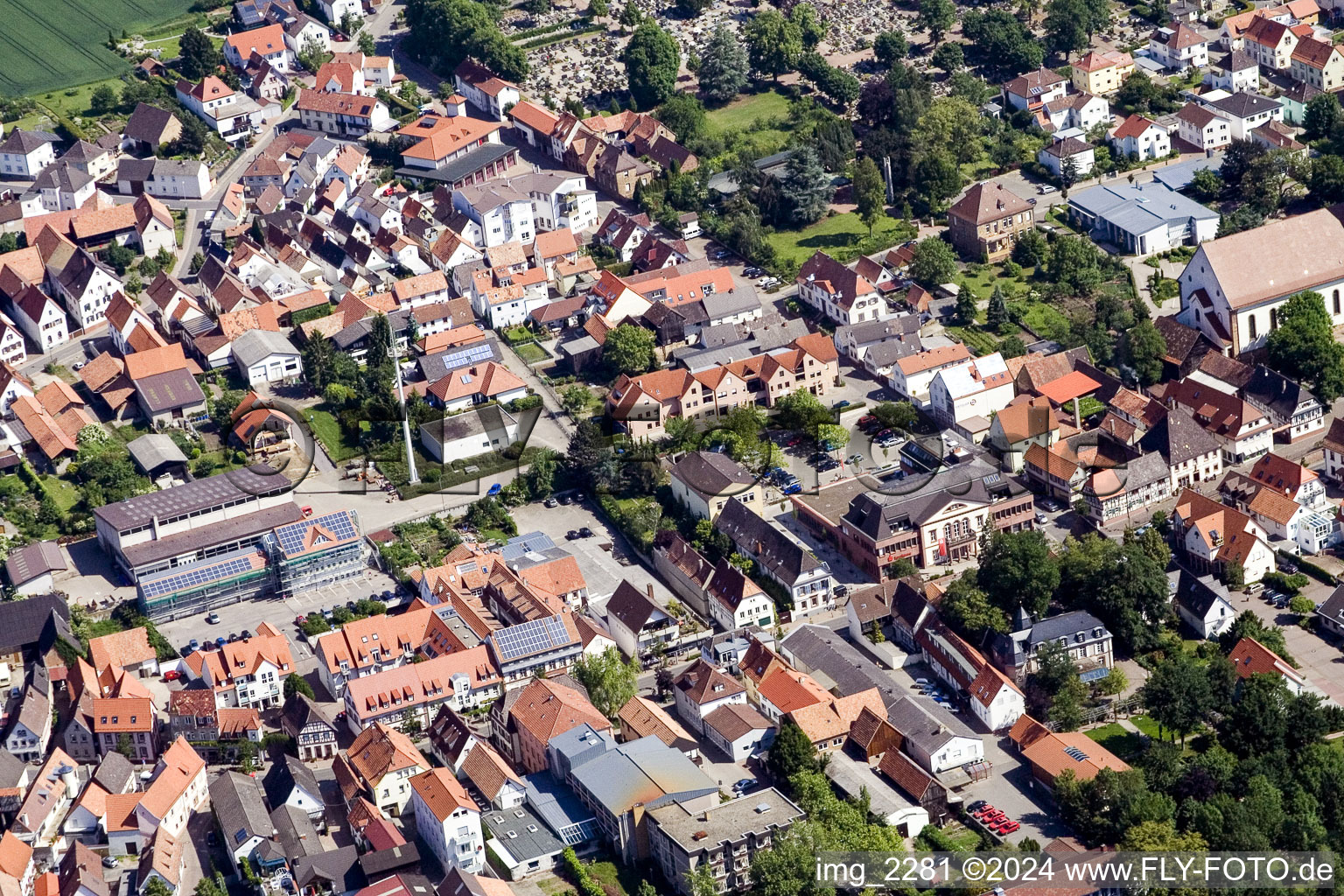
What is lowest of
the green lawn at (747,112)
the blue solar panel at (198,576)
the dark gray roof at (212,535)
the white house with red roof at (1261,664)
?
the green lawn at (747,112)

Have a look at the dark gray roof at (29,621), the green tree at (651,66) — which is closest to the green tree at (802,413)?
the dark gray roof at (29,621)

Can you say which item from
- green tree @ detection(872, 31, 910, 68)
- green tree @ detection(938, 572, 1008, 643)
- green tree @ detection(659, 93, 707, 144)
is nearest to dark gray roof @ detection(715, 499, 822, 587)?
green tree @ detection(938, 572, 1008, 643)

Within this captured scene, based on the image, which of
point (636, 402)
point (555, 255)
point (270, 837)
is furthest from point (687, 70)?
point (270, 837)

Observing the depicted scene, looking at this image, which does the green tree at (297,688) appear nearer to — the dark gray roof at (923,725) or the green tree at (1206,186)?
the dark gray roof at (923,725)

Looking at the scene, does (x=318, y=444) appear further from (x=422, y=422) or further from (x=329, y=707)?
(x=329, y=707)

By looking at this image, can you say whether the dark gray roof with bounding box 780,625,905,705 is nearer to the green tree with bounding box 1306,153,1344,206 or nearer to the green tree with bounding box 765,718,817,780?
the green tree with bounding box 765,718,817,780

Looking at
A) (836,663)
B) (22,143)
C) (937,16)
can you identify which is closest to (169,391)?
(22,143)
